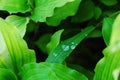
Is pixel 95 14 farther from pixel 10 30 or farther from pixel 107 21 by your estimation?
pixel 10 30

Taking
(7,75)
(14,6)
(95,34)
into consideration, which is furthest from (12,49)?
(95,34)

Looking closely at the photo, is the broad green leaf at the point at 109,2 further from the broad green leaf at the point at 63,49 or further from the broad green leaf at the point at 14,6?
the broad green leaf at the point at 14,6

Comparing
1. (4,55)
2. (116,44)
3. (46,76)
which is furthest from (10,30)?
(116,44)

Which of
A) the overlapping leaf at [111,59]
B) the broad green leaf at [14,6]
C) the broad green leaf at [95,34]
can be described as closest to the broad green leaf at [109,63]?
the overlapping leaf at [111,59]

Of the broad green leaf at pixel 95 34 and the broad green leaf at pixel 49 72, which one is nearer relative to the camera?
the broad green leaf at pixel 49 72

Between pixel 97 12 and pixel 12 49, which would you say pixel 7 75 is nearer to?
pixel 12 49

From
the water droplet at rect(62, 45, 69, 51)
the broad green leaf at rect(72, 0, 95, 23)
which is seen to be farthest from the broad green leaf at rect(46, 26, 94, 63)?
the broad green leaf at rect(72, 0, 95, 23)
